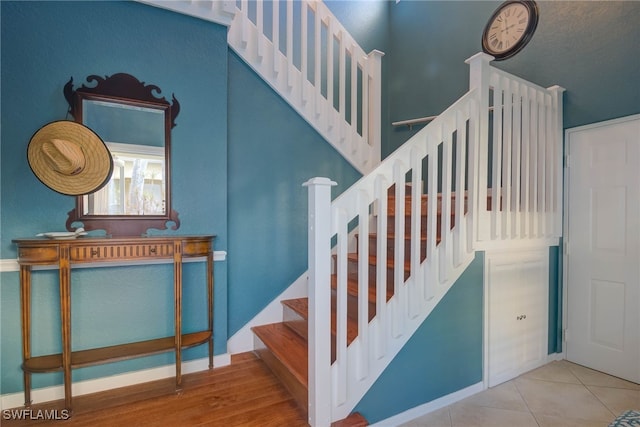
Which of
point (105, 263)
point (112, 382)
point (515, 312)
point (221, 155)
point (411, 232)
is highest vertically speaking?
point (221, 155)

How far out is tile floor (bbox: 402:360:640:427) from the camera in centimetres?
184

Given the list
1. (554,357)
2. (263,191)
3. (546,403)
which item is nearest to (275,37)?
(263,191)

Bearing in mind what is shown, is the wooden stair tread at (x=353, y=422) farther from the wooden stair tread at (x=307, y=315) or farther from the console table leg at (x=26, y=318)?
the console table leg at (x=26, y=318)

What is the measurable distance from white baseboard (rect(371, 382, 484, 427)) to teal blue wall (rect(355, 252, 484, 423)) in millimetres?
26

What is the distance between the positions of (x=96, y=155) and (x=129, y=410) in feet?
5.12

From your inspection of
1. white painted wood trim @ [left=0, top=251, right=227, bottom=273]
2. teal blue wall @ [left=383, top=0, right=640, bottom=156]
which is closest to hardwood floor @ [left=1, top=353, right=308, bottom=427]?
white painted wood trim @ [left=0, top=251, right=227, bottom=273]

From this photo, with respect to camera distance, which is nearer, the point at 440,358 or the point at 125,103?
the point at 440,358

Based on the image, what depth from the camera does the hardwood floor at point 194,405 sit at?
1.71 metres

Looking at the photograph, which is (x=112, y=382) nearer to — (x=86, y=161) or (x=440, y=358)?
(x=86, y=161)

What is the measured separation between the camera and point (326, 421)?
1.58 m

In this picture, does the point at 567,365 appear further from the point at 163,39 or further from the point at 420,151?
the point at 163,39

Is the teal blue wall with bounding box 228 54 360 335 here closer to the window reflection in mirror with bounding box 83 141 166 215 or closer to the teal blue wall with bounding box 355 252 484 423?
the window reflection in mirror with bounding box 83 141 166 215

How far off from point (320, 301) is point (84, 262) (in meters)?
1.42

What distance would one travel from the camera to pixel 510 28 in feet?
9.50
